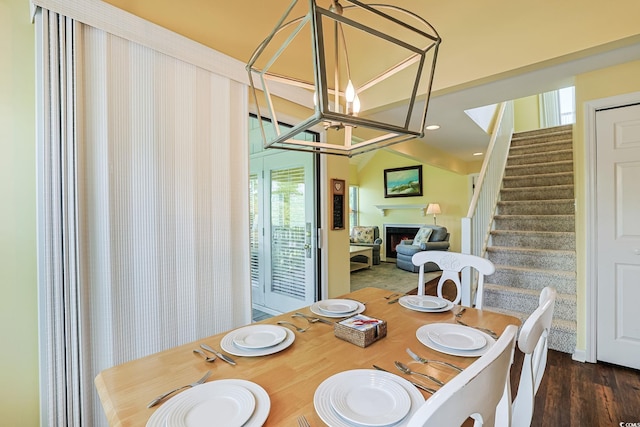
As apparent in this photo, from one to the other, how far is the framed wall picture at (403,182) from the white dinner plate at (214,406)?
739 centimetres

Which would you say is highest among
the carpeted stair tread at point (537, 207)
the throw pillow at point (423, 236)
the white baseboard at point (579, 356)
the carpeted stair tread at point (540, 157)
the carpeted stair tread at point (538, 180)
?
the carpeted stair tread at point (540, 157)

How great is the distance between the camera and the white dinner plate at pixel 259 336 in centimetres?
114

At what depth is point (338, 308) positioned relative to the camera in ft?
5.16

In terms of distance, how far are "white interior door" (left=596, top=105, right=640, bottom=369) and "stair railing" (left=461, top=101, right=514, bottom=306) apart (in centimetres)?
95

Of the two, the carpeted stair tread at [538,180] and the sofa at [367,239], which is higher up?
the carpeted stair tread at [538,180]

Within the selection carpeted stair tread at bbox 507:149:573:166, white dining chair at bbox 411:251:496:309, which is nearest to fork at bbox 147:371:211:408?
white dining chair at bbox 411:251:496:309

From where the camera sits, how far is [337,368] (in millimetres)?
1007

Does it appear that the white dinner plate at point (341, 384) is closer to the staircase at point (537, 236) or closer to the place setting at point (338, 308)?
the place setting at point (338, 308)

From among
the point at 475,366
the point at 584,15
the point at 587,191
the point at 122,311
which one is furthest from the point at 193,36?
the point at 587,191

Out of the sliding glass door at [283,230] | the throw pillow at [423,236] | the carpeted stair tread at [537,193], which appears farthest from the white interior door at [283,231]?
the throw pillow at [423,236]

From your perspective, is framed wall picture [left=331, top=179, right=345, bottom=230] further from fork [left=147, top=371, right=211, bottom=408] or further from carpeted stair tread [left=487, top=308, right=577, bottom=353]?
fork [left=147, top=371, right=211, bottom=408]

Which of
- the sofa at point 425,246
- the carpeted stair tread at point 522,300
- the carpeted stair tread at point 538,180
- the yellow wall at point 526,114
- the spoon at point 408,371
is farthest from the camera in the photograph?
the sofa at point 425,246

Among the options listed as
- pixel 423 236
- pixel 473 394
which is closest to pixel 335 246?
pixel 473 394

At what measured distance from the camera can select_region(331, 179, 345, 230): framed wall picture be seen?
2.97 meters
